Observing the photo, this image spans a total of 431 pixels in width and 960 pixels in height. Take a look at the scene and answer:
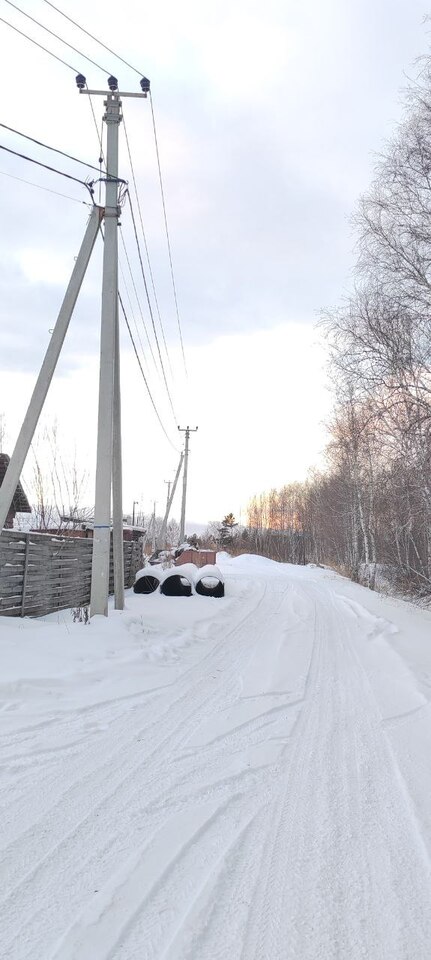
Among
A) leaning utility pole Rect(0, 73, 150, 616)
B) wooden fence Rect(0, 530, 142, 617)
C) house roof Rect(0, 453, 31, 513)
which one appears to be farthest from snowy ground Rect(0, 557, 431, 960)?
house roof Rect(0, 453, 31, 513)

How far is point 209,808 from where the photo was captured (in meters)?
2.81

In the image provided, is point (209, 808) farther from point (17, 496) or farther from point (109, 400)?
point (17, 496)

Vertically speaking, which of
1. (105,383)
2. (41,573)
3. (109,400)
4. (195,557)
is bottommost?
(41,573)

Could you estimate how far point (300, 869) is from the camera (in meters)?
2.31

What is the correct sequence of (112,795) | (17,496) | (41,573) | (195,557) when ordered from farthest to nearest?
(195,557) < (17,496) < (41,573) < (112,795)

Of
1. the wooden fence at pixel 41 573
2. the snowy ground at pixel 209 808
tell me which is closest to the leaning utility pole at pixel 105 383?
the wooden fence at pixel 41 573

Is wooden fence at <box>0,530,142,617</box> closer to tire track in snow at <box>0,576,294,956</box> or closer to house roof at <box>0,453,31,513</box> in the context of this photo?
tire track in snow at <box>0,576,294,956</box>

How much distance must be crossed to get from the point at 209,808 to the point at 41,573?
6474mm

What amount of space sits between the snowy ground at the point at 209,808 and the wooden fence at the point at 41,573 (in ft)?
4.82

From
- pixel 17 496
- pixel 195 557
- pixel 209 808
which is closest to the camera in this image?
pixel 209 808

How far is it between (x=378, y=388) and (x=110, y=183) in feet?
20.1

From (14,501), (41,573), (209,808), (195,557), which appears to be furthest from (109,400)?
(195,557)

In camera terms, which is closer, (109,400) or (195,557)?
(109,400)

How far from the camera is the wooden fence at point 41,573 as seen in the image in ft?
24.9
